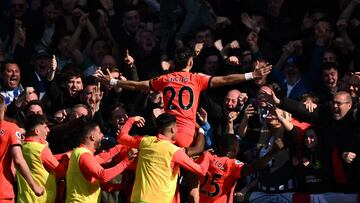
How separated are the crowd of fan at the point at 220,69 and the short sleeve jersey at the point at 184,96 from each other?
1.20 meters

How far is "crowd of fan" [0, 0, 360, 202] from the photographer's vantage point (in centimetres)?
1862

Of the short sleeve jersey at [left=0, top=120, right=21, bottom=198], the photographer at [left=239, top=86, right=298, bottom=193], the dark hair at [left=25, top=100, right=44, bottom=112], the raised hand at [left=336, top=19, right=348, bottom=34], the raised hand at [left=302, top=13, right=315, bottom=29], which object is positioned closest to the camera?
the short sleeve jersey at [left=0, top=120, right=21, bottom=198]

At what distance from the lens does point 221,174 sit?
17766 millimetres

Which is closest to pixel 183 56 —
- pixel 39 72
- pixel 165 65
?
pixel 165 65

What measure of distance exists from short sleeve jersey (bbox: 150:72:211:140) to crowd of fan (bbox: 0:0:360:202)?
1200 mm

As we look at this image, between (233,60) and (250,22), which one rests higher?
(250,22)

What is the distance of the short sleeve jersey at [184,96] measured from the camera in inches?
683

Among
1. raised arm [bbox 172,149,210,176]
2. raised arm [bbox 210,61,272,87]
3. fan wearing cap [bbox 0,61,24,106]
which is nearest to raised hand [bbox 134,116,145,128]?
raised arm [bbox 172,149,210,176]

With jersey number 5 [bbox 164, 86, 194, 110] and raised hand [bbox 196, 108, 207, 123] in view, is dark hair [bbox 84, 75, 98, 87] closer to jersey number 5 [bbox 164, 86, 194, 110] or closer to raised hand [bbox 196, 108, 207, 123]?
raised hand [bbox 196, 108, 207, 123]

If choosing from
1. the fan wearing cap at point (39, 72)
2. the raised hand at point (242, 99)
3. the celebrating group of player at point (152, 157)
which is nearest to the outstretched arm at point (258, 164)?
the celebrating group of player at point (152, 157)

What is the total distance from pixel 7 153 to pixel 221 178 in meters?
3.07

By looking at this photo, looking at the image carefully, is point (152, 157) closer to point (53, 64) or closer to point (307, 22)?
point (53, 64)

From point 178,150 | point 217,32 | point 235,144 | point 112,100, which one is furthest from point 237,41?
point 178,150

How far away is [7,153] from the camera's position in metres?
16.7
